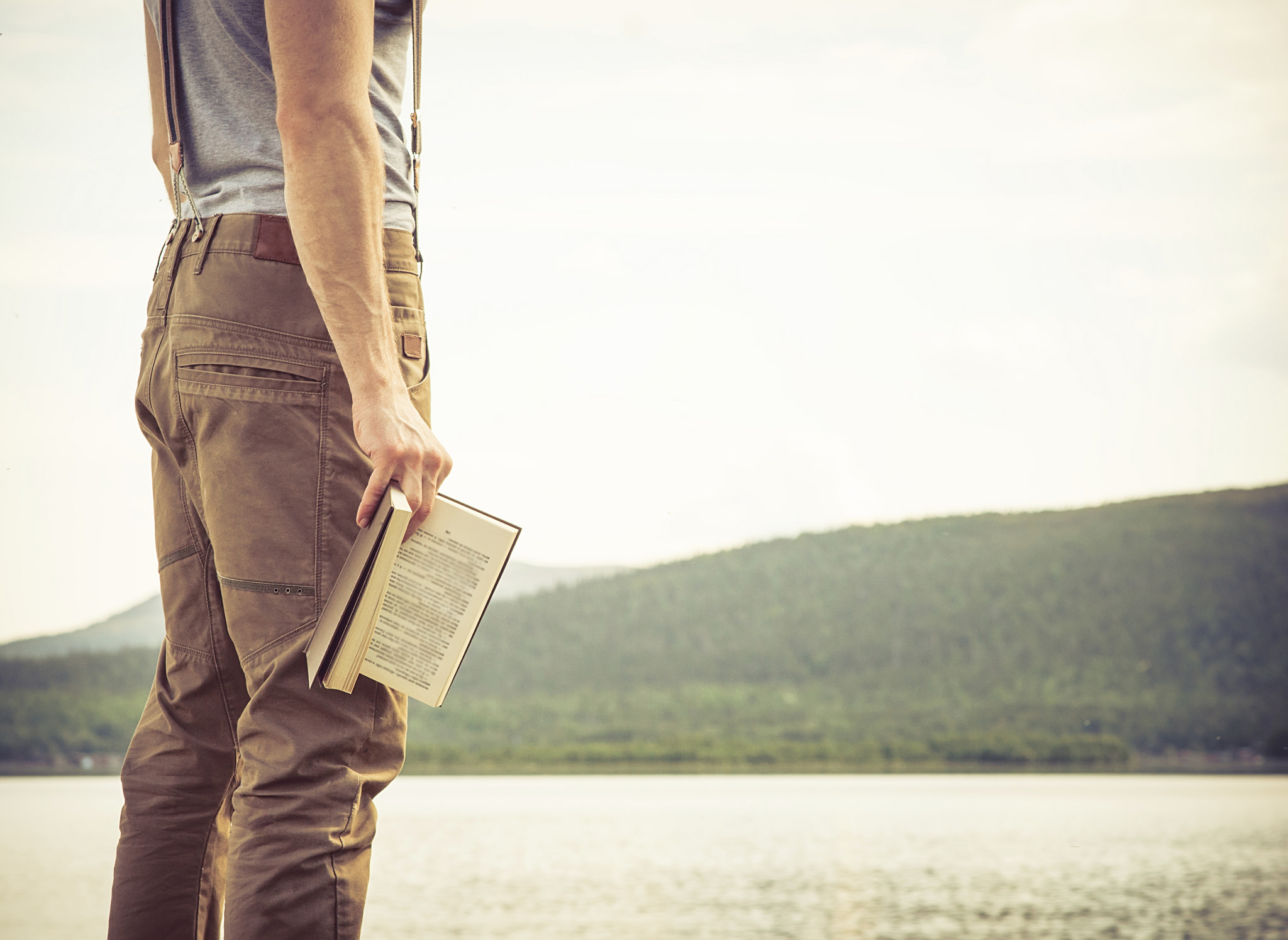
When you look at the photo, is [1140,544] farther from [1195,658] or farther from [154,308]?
[154,308]

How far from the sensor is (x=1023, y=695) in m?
54.2

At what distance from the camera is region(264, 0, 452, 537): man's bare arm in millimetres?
1439

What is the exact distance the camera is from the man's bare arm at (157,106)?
1.83 m

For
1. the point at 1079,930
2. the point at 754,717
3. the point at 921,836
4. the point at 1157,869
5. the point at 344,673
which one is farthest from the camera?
the point at 754,717

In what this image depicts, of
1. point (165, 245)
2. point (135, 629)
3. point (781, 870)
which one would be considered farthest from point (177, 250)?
point (135, 629)

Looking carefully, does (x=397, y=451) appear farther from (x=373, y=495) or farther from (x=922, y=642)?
(x=922, y=642)

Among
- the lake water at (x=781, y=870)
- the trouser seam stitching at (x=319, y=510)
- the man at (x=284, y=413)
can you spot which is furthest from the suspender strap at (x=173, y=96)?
the lake water at (x=781, y=870)

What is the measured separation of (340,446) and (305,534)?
112mm

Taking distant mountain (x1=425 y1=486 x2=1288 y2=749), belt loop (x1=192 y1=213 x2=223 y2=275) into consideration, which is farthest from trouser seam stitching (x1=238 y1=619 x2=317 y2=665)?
distant mountain (x1=425 y1=486 x2=1288 y2=749)

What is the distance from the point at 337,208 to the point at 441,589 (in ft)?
1.56

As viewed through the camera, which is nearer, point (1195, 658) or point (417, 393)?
point (417, 393)

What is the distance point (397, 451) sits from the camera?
56.1 inches

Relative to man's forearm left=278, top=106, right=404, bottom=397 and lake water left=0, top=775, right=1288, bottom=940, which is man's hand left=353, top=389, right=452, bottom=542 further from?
lake water left=0, top=775, right=1288, bottom=940

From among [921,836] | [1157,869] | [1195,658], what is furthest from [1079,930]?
[1195,658]
